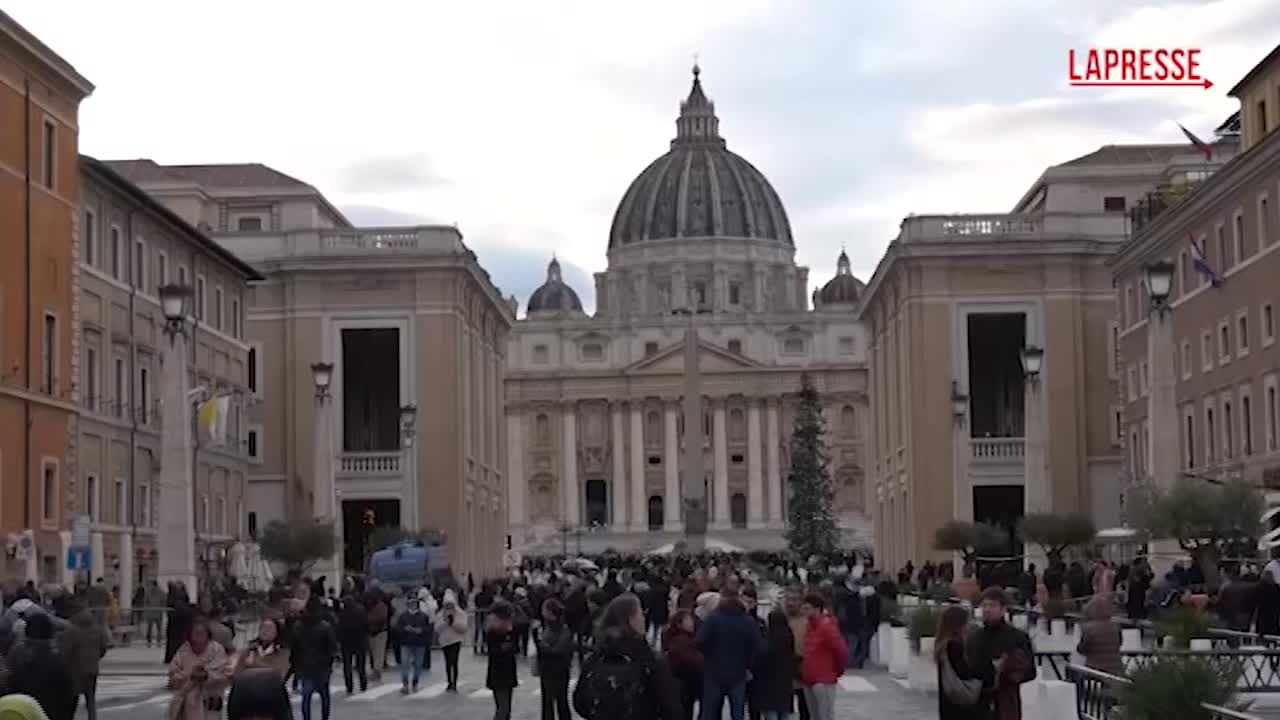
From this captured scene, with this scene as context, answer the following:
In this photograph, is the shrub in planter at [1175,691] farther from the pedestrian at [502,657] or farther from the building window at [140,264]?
the building window at [140,264]

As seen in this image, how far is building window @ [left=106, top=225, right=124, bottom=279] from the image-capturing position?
56.4 metres

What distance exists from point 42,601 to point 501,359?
256 ft

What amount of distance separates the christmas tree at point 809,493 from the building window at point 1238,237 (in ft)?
199

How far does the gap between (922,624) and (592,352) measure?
5905 inches

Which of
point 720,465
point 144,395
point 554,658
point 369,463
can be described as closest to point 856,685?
point 554,658

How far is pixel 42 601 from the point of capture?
31.5 m

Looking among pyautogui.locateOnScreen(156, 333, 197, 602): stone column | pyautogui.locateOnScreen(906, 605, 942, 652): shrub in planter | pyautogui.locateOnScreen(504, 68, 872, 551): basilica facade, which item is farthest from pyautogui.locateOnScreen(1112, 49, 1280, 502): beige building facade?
pyautogui.locateOnScreen(504, 68, 872, 551): basilica facade

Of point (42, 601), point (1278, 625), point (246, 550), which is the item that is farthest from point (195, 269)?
point (1278, 625)

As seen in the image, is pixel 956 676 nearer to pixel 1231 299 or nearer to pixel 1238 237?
pixel 1238 237

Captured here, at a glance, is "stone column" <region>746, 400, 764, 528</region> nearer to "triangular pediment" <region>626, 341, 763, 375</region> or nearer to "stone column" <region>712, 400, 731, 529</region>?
"stone column" <region>712, 400, 731, 529</region>

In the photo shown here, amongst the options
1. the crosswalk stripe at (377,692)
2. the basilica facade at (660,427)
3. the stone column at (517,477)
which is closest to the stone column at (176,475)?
the crosswalk stripe at (377,692)

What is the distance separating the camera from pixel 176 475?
134 feet

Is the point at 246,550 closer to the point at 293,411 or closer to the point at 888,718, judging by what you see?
the point at 293,411

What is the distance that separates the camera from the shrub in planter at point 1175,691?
1452cm
